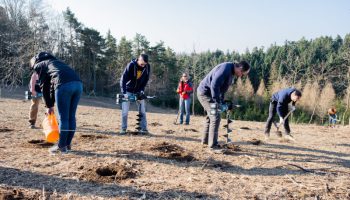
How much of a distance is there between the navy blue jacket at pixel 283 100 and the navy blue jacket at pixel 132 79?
3.51 m

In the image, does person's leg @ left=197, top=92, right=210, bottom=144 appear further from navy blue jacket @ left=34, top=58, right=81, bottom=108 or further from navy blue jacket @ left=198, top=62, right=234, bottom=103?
navy blue jacket @ left=34, top=58, right=81, bottom=108

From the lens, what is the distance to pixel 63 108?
5680 mm

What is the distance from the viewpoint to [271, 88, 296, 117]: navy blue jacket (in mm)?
8655

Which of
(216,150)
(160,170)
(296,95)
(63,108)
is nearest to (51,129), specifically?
(63,108)

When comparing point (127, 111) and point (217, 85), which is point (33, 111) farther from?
point (217, 85)

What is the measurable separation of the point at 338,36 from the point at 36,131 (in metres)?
76.6

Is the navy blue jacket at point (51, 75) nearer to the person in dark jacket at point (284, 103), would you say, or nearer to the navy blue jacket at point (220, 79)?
the navy blue jacket at point (220, 79)

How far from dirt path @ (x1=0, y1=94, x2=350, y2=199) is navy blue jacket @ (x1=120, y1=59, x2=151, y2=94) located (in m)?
1.23

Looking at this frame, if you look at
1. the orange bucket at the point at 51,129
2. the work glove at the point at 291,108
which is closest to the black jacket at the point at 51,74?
the orange bucket at the point at 51,129

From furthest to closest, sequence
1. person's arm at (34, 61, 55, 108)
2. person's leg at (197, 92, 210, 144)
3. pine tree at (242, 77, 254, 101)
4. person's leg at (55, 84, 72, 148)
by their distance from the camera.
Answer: pine tree at (242, 77, 254, 101) → person's leg at (197, 92, 210, 144) → person's arm at (34, 61, 55, 108) → person's leg at (55, 84, 72, 148)

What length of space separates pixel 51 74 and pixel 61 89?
1.12 ft

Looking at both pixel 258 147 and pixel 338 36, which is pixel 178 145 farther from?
pixel 338 36

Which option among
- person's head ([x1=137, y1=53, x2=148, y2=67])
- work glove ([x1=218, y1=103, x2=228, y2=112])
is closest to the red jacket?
person's head ([x1=137, y1=53, x2=148, y2=67])

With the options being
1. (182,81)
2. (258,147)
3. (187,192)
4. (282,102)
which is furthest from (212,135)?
(182,81)
